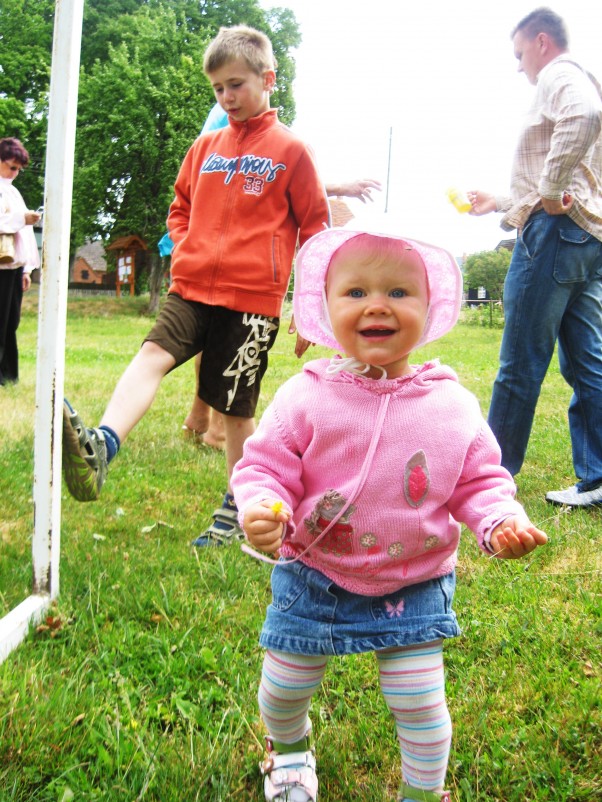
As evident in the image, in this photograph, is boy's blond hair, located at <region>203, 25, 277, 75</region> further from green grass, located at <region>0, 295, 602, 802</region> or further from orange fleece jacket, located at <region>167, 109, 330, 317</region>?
green grass, located at <region>0, 295, 602, 802</region>

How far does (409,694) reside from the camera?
5.28 feet

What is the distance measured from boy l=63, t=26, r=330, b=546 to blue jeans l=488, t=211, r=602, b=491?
1003mm

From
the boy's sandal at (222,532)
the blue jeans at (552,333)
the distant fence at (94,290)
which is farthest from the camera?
the distant fence at (94,290)

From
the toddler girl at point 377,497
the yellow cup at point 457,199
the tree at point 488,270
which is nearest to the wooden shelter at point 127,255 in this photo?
the tree at point 488,270

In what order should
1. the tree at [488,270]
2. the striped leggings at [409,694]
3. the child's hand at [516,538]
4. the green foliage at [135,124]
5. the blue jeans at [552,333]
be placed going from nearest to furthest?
1. the child's hand at [516,538]
2. the striped leggings at [409,694]
3. the blue jeans at [552,333]
4. the green foliage at [135,124]
5. the tree at [488,270]

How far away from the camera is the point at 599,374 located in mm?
3750

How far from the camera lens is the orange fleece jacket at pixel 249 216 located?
328cm

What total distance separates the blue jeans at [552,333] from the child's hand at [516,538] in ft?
7.46

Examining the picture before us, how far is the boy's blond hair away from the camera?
3.20 metres

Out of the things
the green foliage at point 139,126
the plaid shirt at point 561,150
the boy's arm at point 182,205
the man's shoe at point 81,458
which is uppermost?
the green foliage at point 139,126

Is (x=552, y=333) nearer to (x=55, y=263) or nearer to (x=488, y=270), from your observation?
(x=55, y=263)

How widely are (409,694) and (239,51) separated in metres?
2.64

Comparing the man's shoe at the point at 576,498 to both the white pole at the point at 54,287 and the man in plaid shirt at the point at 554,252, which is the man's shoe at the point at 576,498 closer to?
the man in plaid shirt at the point at 554,252

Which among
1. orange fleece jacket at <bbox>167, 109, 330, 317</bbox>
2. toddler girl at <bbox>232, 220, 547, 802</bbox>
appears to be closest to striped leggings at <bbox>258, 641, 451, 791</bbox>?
toddler girl at <bbox>232, 220, 547, 802</bbox>
